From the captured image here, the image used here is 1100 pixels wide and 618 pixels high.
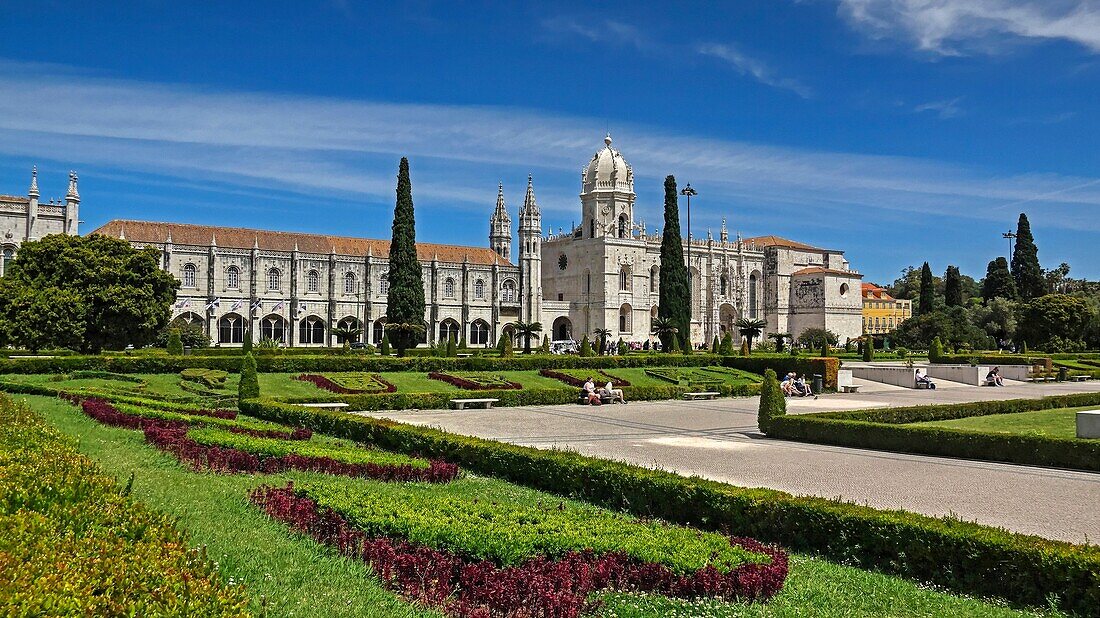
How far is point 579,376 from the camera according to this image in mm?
31812

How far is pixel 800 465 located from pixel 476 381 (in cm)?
1663

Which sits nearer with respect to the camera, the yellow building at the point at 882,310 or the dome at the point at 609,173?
the dome at the point at 609,173

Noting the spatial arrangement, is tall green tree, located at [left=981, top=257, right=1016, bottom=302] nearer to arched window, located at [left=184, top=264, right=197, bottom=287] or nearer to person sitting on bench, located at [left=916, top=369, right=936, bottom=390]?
person sitting on bench, located at [left=916, top=369, right=936, bottom=390]

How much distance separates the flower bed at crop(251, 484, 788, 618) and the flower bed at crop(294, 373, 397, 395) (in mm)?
19038

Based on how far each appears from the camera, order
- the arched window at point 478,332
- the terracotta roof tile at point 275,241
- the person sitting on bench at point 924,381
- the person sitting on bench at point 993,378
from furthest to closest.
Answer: the arched window at point 478,332, the terracotta roof tile at point 275,241, the person sitting on bench at point 993,378, the person sitting on bench at point 924,381

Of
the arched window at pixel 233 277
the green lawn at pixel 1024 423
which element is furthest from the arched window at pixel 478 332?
the green lawn at pixel 1024 423

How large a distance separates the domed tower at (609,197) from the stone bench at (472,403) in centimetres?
5119

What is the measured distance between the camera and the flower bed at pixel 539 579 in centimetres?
591

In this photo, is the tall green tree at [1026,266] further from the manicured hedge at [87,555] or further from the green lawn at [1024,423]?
the manicured hedge at [87,555]

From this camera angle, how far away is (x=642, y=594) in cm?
629

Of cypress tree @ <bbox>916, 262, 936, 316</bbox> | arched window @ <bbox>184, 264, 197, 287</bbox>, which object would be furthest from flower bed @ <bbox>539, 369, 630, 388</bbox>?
cypress tree @ <bbox>916, 262, 936, 316</bbox>

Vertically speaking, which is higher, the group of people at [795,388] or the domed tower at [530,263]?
the domed tower at [530,263]

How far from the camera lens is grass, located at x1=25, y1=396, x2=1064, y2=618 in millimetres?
5848

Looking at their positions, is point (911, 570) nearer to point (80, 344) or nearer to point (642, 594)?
point (642, 594)
